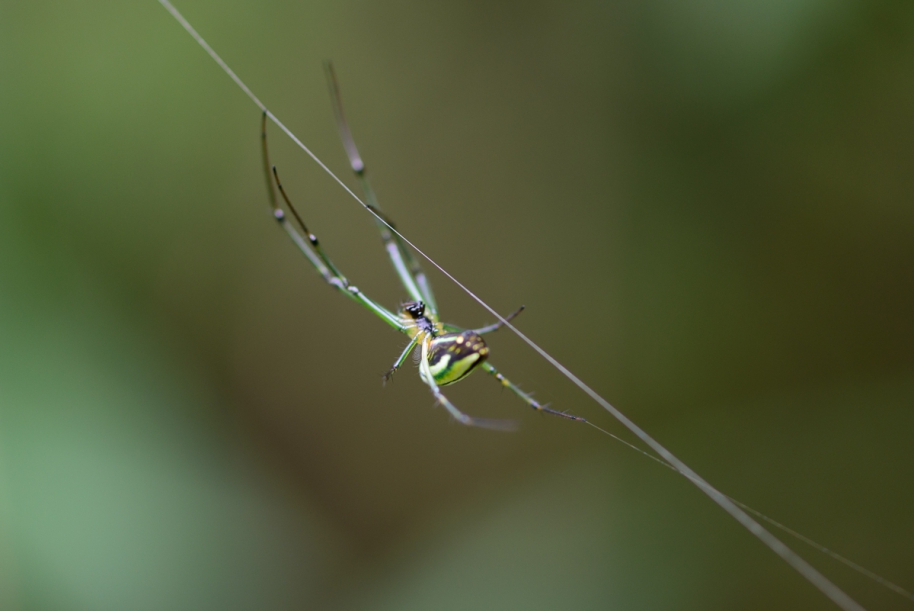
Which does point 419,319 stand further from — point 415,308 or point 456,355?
Result: point 456,355

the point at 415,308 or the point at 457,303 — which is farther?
the point at 457,303

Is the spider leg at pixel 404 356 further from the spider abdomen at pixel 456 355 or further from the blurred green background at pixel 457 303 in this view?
the blurred green background at pixel 457 303

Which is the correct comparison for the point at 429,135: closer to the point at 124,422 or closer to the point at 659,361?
the point at 659,361

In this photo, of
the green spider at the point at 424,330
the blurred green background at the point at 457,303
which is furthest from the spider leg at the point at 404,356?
the blurred green background at the point at 457,303

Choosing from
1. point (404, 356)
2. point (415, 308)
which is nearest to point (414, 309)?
point (415, 308)

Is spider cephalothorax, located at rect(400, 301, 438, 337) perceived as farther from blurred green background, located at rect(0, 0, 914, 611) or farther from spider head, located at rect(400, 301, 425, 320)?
blurred green background, located at rect(0, 0, 914, 611)
